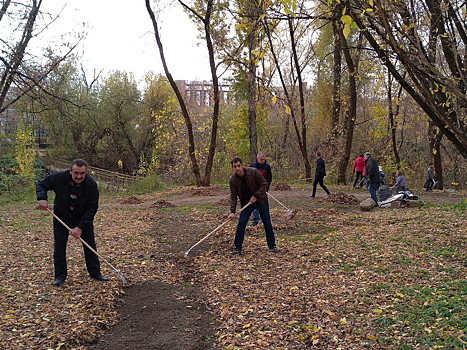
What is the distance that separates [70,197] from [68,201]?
0.20 ft

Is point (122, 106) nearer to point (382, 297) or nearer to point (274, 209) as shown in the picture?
point (274, 209)

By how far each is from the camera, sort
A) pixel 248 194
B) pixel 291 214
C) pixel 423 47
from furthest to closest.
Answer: pixel 291 214
pixel 248 194
pixel 423 47

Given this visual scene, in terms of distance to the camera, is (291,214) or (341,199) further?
(341,199)

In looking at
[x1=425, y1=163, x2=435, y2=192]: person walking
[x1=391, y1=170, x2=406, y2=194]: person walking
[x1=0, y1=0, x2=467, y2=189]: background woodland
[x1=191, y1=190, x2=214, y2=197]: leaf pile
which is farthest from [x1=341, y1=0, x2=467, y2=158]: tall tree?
[x1=425, y1=163, x2=435, y2=192]: person walking

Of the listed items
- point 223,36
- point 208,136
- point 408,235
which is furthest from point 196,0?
point 408,235

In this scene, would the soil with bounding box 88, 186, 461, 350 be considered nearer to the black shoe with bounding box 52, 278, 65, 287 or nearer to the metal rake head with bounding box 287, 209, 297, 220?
the black shoe with bounding box 52, 278, 65, 287

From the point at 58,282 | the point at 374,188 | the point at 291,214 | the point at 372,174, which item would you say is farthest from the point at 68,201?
the point at 374,188

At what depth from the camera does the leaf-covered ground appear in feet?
15.1

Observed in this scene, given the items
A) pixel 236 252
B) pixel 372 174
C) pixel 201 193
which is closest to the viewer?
pixel 236 252

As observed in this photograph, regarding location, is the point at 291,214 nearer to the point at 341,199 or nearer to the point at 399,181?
the point at 341,199

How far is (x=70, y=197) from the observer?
6.13 m

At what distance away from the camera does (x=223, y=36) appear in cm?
1992

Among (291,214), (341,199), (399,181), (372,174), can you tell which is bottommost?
(291,214)

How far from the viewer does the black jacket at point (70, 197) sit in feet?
20.0
